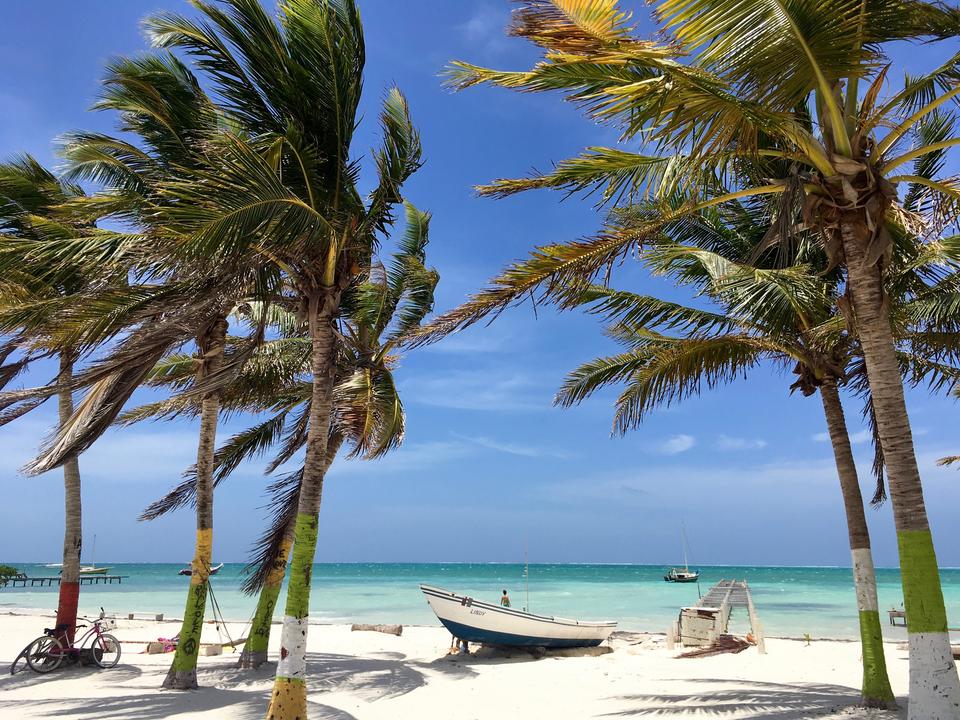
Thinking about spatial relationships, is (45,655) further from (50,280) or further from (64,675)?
(50,280)

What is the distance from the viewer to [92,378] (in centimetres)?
659

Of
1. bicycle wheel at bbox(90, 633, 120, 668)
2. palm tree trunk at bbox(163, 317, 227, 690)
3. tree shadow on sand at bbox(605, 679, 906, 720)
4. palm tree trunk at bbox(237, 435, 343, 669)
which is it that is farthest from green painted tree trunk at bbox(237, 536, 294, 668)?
tree shadow on sand at bbox(605, 679, 906, 720)

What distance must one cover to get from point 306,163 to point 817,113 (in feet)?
17.1

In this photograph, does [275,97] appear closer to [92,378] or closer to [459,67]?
[459,67]

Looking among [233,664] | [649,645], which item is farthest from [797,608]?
[233,664]

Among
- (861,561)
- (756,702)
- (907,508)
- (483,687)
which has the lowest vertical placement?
(483,687)

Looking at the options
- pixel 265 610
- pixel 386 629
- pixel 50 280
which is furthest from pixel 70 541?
pixel 386 629

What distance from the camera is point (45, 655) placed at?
11656mm

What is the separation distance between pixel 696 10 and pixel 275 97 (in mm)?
4744

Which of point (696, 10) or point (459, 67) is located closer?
point (696, 10)

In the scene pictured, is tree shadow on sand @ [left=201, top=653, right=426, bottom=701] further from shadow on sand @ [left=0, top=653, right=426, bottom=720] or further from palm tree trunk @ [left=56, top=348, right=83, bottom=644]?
palm tree trunk @ [left=56, top=348, right=83, bottom=644]

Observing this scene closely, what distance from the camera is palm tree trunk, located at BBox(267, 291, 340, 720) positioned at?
7.14 meters

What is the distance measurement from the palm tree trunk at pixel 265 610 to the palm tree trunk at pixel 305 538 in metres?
4.25

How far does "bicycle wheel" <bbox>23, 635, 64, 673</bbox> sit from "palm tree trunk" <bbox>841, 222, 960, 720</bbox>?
1263 cm
